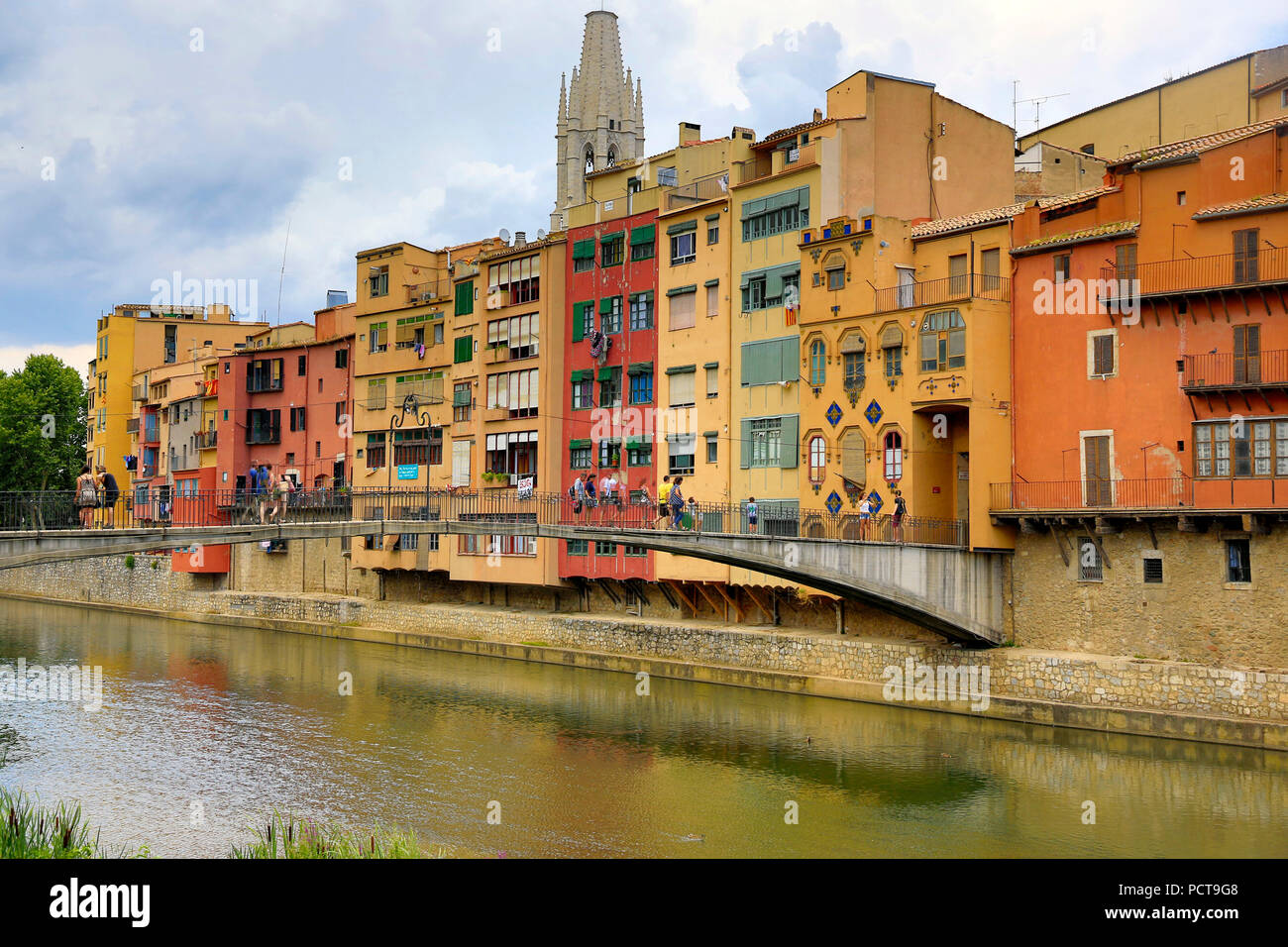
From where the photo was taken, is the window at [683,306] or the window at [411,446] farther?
the window at [411,446]

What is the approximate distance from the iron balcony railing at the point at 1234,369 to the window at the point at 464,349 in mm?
32850

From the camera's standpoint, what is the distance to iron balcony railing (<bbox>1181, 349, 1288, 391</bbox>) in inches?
1164

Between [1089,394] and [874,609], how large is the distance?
9765 mm

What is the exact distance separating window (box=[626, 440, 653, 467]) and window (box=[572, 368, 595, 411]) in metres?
3.04

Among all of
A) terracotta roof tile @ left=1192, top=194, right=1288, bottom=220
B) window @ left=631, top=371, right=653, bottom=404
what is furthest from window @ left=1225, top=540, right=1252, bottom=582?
window @ left=631, top=371, right=653, bottom=404

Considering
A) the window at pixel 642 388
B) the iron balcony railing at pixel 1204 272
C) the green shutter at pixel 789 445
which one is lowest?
the green shutter at pixel 789 445

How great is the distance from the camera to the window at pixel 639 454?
156 feet

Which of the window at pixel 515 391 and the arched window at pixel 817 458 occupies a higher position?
the window at pixel 515 391

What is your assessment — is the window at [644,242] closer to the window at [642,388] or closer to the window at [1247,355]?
the window at [642,388]

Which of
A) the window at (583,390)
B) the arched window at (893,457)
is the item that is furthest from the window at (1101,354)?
the window at (583,390)

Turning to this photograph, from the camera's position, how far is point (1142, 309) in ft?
105
